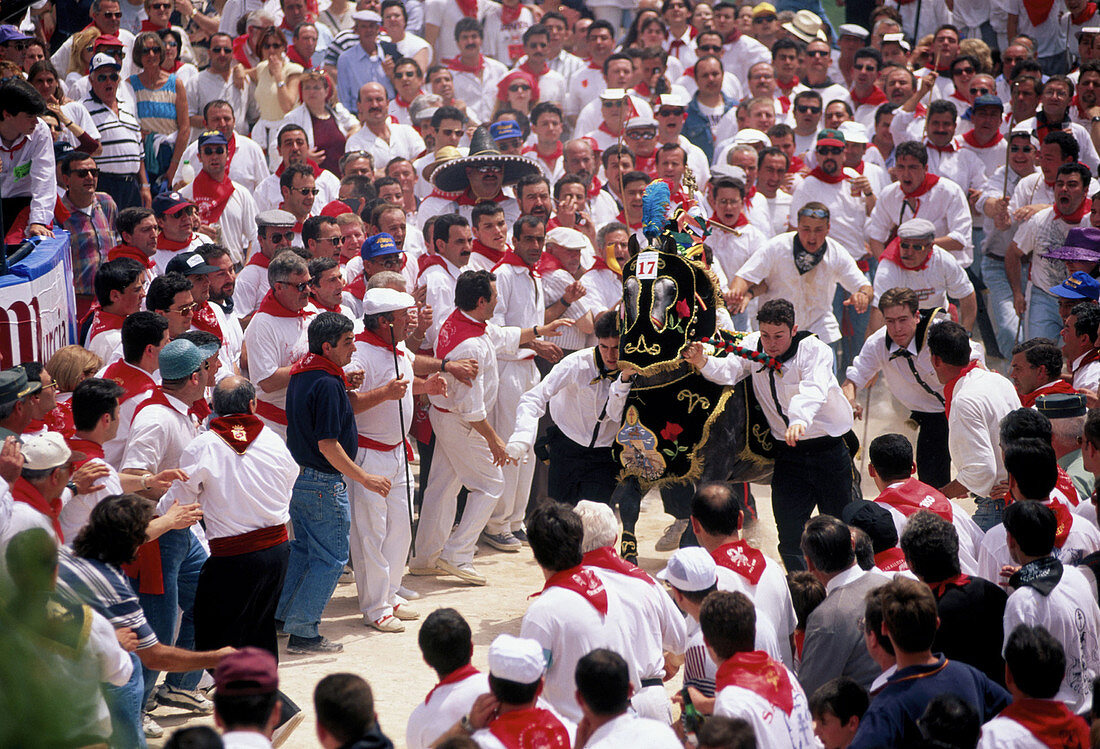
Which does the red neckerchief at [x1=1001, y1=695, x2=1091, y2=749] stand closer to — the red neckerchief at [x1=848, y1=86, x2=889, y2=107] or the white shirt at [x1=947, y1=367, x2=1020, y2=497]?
the white shirt at [x1=947, y1=367, x2=1020, y2=497]

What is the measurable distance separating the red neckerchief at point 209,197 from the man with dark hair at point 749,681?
21.3 ft

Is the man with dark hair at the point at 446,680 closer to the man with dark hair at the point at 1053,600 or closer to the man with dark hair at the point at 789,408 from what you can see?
the man with dark hair at the point at 1053,600

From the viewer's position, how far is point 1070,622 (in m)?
4.20

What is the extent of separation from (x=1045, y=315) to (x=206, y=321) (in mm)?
6742

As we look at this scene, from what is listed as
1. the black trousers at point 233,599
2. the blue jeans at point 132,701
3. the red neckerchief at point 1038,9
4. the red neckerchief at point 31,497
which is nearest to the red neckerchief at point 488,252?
the black trousers at point 233,599

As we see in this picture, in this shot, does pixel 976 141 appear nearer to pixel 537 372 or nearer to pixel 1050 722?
pixel 537 372

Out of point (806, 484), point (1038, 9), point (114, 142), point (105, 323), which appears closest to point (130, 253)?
point (105, 323)

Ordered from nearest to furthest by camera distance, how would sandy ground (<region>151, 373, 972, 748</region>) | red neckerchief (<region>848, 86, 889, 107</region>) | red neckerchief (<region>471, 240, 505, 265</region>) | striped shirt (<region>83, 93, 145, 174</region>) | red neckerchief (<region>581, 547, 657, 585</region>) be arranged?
red neckerchief (<region>581, 547, 657, 585</region>) → sandy ground (<region>151, 373, 972, 748</region>) → red neckerchief (<region>471, 240, 505, 265</region>) → striped shirt (<region>83, 93, 145, 174</region>) → red neckerchief (<region>848, 86, 889, 107</region>)

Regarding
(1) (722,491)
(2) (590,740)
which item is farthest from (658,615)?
(2) (590,740)

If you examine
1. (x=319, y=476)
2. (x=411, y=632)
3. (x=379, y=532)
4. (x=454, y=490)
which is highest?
(x=319, y=476)

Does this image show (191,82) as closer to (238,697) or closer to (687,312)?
(687,312)

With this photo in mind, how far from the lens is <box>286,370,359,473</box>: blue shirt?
612 cm


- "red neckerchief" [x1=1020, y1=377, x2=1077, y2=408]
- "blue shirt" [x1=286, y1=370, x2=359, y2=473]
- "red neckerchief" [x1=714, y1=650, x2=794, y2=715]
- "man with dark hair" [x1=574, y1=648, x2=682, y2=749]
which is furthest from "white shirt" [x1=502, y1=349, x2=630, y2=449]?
"man with dark hair" [x1=574, y1=648, x2=682, y2=749]

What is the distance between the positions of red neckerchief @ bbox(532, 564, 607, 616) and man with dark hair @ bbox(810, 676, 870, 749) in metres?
0.82
